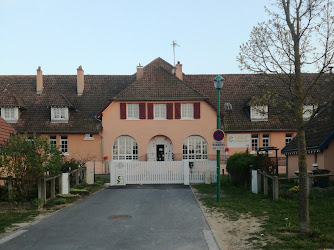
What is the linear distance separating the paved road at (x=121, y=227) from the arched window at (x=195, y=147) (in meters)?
18.5

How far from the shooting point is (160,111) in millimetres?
34406

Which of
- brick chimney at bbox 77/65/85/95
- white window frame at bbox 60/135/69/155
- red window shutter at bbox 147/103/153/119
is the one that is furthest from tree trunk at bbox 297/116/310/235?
brick chimney at bbox 77/65/85/95

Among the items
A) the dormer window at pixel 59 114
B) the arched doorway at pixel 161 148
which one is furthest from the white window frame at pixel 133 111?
the dormer window at pixel 59 114

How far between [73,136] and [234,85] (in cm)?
1620

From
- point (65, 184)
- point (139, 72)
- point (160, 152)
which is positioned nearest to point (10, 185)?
point (65, 184)

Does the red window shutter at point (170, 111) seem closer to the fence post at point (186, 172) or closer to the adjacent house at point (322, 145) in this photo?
the fence post at point (186, 172)

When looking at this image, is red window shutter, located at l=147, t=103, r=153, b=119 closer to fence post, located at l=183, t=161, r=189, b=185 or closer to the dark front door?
the dark front door

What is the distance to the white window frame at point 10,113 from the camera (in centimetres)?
3391

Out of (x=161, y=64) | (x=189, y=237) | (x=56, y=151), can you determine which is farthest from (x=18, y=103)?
(x=189, y=237)

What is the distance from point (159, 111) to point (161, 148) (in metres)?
3.42

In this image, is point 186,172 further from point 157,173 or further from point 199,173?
point 157,173

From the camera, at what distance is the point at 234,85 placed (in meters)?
38.2

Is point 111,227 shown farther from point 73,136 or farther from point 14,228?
point 73,136

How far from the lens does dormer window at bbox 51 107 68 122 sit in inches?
1348
